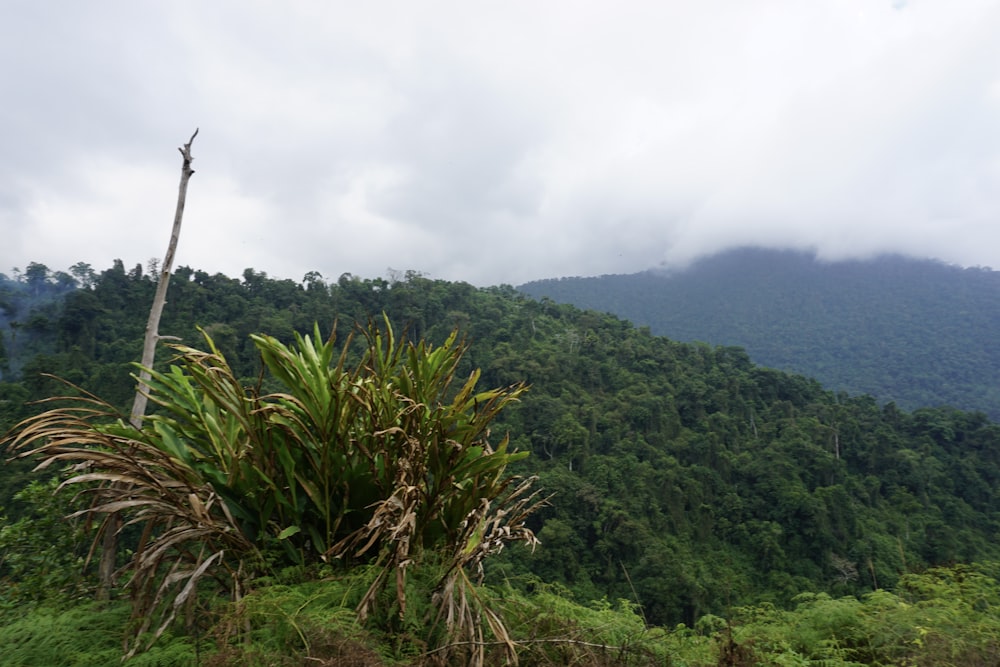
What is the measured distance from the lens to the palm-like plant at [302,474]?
5.64ft

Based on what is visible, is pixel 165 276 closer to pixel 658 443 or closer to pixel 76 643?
pixel 76 643

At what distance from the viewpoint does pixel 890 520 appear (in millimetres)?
25359

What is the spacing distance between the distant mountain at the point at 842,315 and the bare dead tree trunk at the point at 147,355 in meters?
61.6

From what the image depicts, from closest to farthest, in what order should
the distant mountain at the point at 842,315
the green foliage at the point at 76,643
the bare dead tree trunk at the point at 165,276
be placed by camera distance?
the green foliage at the point at 76,643 → the bare dead tree trunk at the point at 165,276 → the distant mountain at the point at 842,315

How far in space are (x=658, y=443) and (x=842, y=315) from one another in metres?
71.4

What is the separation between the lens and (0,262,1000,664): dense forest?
833 inches

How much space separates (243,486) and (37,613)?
64 cm

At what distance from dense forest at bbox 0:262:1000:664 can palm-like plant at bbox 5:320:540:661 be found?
12.8m

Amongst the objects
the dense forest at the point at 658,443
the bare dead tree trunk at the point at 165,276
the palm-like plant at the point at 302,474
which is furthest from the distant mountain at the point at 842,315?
the bare dead tree trunk at the point at 165,276

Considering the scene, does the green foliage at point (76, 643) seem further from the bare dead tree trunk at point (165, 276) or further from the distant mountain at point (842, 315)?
the distant mountain at point (842, 315)

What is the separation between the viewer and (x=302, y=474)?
2.04 meters

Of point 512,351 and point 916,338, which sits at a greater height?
point 916,338

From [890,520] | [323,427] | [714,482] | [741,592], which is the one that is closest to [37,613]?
[323,427]

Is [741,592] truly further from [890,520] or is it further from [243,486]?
[243,486]
